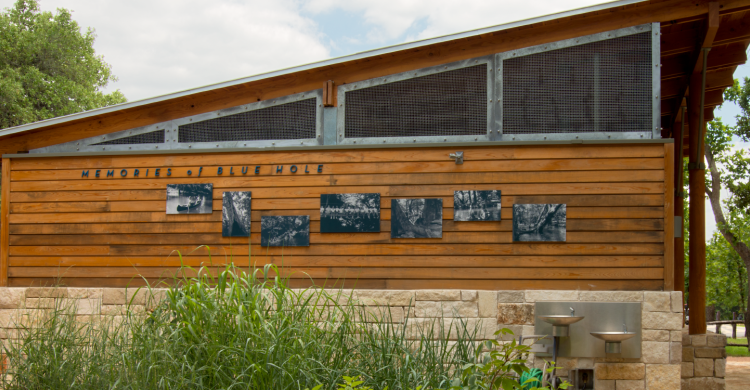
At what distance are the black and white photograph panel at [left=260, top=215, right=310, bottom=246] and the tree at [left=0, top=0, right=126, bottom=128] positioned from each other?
1350 centimetres

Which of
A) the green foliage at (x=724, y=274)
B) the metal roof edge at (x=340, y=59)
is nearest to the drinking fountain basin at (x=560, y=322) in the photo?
the metal roof edge at (x=340, y=59)

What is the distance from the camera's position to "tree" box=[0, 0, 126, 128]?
17094 millimetres

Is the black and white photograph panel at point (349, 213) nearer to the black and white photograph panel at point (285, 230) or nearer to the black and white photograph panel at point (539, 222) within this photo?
the black and white photograph panel at point (285, 230)

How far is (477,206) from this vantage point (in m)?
6.51

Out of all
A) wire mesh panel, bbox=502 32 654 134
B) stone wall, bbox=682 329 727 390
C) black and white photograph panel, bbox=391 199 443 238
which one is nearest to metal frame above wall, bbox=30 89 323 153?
black and white photograph panel, bbox=391 199 443 238

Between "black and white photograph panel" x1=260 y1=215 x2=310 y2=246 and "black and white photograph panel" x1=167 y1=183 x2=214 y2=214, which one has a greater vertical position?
"black and white photograph panel" x1=167 y1=183 x2=214 y2=214

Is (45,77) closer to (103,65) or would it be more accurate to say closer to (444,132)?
(103,65)

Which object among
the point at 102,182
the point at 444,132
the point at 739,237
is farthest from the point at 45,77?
the point at 739,237

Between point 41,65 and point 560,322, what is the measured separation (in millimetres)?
18920

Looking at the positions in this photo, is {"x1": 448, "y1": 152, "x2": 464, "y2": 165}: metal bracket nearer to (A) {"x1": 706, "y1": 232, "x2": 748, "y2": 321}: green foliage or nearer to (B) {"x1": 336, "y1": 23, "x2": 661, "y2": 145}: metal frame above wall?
(B) {"x1": 336, "y1": 23, "x2": 661, "y2": 145}: metal frame above wall

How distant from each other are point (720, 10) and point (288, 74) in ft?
15.7

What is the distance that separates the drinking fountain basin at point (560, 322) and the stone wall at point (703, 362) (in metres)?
2.49

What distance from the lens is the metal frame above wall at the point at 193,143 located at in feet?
22.7

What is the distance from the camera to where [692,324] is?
7.69 m
